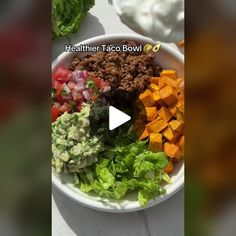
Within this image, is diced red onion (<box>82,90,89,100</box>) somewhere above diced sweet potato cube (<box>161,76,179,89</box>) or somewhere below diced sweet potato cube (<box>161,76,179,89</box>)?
below

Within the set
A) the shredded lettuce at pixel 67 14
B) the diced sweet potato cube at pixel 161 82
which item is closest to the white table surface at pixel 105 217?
the shredded lettuce at pixel 67 14

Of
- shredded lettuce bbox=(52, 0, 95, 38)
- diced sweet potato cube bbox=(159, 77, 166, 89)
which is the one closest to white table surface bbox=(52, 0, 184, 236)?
shredded lettuce bbox=(52, 0, 95, 38)

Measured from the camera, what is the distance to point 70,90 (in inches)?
39.9

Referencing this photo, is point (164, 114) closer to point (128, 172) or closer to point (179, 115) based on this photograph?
point (179, 115)

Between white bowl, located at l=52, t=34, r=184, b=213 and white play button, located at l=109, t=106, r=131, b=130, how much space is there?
128 millimetres

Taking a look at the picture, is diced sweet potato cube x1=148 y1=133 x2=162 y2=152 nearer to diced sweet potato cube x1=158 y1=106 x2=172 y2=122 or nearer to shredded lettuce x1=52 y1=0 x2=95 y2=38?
diced sweet potato cube x1=158 y1=106 x2=172 y2=122

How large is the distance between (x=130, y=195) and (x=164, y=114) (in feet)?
0.58

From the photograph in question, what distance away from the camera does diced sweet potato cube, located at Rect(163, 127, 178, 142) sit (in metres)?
1.00

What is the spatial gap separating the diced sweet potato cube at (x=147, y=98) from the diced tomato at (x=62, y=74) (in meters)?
0.15
